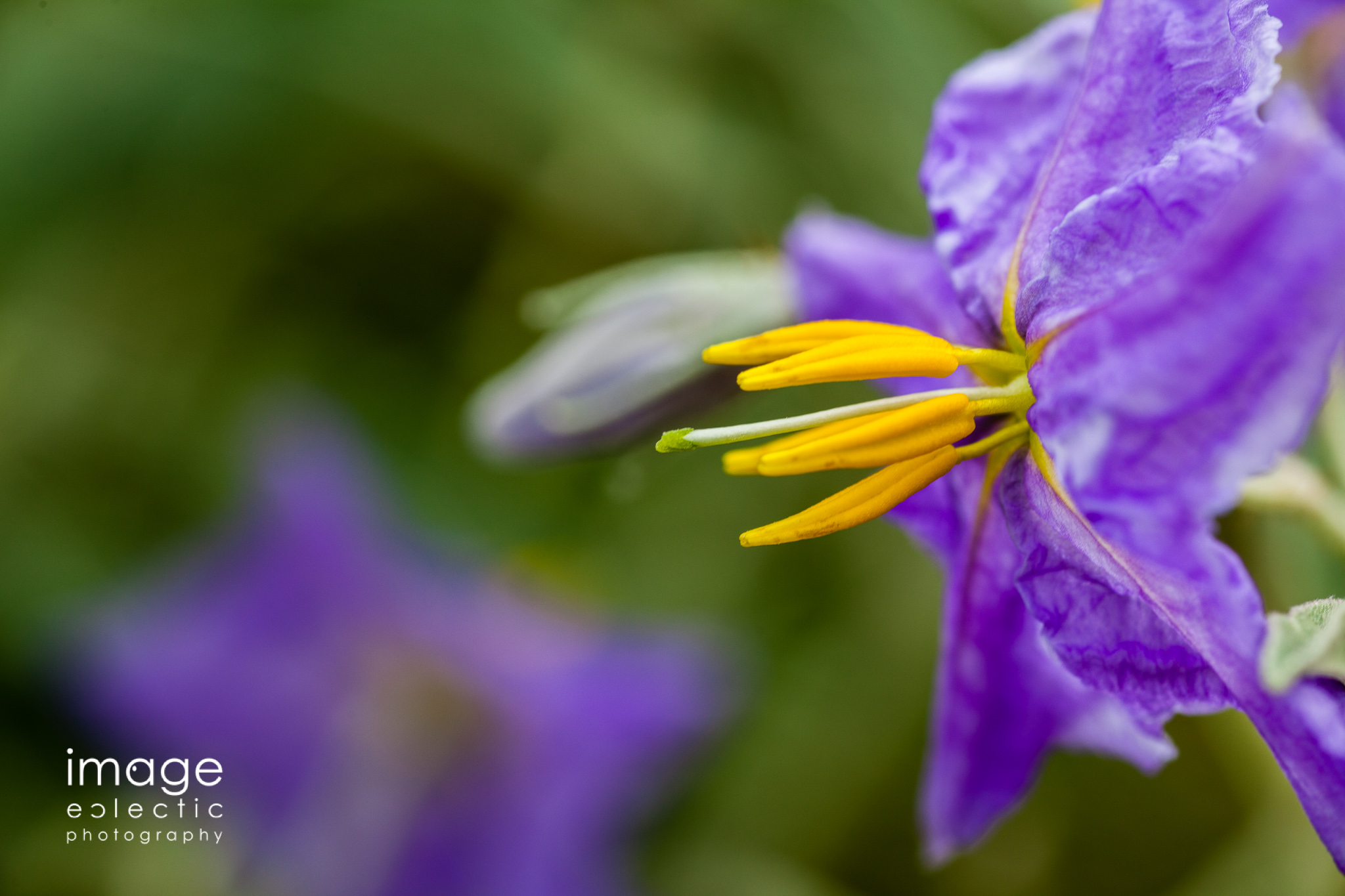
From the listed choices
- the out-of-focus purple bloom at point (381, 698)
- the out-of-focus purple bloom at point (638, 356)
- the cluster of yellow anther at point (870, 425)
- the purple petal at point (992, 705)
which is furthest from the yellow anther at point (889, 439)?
the out-of-focus purple bloom at point (381, 698)

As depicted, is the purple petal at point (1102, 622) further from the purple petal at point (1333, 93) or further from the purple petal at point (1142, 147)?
the purple petal at point (1333, 93)

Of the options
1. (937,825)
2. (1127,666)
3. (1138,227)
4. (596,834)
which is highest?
(1138,227)

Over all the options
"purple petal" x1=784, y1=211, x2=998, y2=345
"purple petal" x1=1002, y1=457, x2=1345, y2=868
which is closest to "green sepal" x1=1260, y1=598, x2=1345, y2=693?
"purple petal" x1=1002, y1=457, x2=1345, y2=868

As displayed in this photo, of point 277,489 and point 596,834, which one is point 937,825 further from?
point 277,489

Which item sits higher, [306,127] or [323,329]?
[306,127]

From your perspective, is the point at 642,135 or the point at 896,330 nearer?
the point at 896,330

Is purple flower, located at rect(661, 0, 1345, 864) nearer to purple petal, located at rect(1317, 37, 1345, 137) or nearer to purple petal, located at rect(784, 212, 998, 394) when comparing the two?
purple petal, located at rect(784, 212, 998, 394)

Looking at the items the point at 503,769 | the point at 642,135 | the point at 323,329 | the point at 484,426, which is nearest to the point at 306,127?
the point at 323,329

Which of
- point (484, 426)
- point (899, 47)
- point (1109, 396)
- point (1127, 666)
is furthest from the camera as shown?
point (899, 47)
